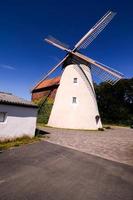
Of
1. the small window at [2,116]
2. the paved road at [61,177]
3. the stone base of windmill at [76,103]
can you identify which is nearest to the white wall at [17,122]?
the small window at [2,116]

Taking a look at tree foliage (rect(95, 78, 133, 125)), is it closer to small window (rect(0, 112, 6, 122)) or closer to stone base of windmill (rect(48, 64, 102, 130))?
stone base of windmill (rect(48, 64, 102, 130))

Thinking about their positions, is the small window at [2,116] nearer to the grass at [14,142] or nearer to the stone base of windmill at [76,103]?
the grass at [14,142]

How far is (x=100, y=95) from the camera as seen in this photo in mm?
54594

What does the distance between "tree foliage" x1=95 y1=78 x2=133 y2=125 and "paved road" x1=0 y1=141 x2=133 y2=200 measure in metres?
41.9

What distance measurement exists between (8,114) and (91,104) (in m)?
15.2

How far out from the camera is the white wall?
12.7 m

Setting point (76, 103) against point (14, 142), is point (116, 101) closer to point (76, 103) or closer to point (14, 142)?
point (76, 103)

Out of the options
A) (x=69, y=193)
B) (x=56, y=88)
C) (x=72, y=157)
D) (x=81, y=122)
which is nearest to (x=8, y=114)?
(x=72, y=157)

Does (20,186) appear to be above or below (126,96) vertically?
below

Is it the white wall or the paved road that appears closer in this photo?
the paved road

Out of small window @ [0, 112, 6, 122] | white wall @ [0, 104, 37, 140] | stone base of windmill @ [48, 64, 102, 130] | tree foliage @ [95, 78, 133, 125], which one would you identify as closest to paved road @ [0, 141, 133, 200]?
white wall @ [0, 104, 37, 140]

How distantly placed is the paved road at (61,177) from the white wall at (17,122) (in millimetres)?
2883

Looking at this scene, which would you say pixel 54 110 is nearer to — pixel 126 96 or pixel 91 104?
pixel 91 104

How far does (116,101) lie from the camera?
52.9 meters
